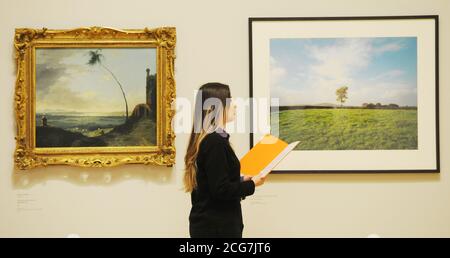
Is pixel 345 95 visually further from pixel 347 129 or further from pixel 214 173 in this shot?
pixel 214 173

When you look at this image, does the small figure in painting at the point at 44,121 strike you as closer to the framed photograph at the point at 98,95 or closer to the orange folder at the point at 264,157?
the framed photograph at the point at 98,95

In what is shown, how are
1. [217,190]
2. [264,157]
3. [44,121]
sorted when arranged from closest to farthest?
[217,190] → [264,157] → [44,121]

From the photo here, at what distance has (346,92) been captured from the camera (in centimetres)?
256

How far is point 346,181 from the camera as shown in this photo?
2562 mm

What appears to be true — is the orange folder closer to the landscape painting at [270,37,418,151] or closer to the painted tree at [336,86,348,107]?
the landscape painting at [270,37,418,151]

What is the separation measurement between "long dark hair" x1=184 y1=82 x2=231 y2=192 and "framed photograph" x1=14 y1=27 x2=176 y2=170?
787 mm

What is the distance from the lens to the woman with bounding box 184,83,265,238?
1654mm

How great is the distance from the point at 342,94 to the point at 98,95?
145 cm

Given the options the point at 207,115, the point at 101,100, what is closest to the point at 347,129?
the point at 207,115

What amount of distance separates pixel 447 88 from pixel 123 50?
1946mm

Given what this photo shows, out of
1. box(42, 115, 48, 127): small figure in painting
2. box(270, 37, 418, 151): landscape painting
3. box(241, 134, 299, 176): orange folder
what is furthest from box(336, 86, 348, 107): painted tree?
box(42, 115, 48, 127): small figure in painting

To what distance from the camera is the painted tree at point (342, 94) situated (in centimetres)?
255
